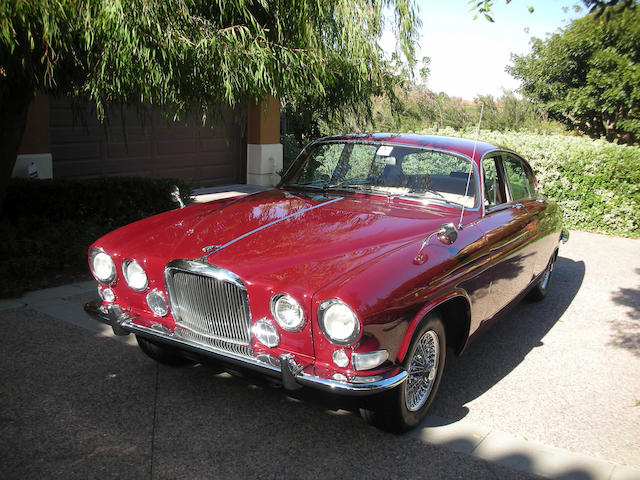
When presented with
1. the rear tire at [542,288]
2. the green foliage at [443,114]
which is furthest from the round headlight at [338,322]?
the green foliage at [443,114]

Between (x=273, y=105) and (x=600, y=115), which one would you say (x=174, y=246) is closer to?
(x=273, y=105)

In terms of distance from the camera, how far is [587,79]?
53.2 feet

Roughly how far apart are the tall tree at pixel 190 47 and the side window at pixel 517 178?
1569 mm

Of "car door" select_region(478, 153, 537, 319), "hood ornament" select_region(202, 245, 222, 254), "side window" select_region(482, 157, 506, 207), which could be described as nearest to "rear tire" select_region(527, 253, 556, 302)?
"car door" select_region(478, 153, 537, 319)

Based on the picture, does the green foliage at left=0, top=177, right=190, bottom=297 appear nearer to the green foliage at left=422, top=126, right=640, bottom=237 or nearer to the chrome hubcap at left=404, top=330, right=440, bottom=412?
the chrome hubcap at left=404, top=330, right=440, bottom=412

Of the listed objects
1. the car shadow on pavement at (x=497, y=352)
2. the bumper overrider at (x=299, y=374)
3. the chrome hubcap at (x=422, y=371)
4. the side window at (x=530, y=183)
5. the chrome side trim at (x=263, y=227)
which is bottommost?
the car shadow on pavement at (x=497, y=352)

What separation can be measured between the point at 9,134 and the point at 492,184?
211 inches

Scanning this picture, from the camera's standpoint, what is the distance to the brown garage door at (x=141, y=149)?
1038 cm

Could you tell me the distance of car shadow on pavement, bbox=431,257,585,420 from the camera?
13.5 ft

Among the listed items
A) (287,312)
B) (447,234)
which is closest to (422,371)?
(447,234)

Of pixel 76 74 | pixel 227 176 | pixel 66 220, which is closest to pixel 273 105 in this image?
pixel 227 176

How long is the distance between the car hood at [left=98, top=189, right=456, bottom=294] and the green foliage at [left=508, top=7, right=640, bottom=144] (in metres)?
12.2

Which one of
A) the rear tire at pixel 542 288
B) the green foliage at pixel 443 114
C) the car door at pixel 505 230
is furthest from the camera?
the green foliage at pixel 443 114

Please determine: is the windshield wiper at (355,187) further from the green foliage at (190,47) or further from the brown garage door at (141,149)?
the brown garage door at (141,149)
